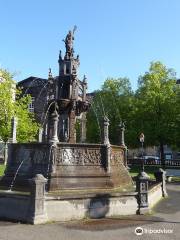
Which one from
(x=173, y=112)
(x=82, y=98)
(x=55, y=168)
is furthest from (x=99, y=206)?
(x=173, y=112)

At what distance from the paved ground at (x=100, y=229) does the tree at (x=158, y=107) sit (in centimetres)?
2788

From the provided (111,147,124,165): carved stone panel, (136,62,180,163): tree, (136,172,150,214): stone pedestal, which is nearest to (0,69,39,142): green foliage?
(136,62,180,163): tree

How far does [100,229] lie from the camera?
11789mm

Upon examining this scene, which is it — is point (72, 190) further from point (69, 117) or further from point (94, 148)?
point (69, 117)

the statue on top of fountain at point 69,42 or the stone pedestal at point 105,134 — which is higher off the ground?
the statue on top of fountain at point 69,42

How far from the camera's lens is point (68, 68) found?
809 inches

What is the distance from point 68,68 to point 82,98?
2101 mm

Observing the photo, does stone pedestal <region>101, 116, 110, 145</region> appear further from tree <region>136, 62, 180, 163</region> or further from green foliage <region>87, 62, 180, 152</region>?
tree <region>136, 62, 180, 163</region>

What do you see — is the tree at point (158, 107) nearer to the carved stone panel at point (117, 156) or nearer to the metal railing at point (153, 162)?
the metal railing at point (153, 162)

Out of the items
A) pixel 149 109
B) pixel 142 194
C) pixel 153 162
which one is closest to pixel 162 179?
pixel 142 194

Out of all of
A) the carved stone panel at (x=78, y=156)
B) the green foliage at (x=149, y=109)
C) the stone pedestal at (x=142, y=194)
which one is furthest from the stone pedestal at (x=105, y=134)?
the green foliage at (x=149, y=109)

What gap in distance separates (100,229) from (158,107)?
32.4m

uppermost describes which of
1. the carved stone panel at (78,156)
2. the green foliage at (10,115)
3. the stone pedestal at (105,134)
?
the green foliage at (10,115)

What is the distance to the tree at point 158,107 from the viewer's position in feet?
137
